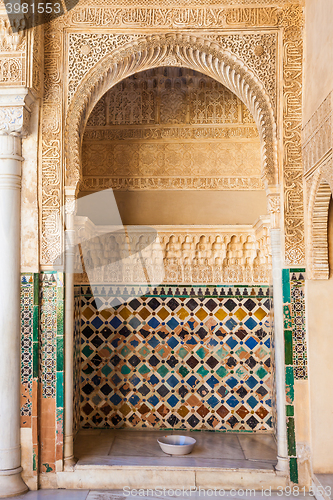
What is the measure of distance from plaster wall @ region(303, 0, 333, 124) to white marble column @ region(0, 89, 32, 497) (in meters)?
2.00

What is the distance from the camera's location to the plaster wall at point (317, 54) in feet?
9.39

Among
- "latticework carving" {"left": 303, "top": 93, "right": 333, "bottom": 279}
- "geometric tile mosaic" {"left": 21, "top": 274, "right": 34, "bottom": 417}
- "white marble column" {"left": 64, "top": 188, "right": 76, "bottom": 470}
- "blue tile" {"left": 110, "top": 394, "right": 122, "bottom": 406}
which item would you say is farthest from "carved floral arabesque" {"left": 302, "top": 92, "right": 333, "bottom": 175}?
"blue tile" {"left": 110, "top": 394, "right": 122, "bottom": 406}

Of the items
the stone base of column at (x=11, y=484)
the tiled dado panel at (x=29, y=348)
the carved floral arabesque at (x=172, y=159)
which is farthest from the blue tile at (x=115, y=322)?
the stone base of column at (x=11, y=484)

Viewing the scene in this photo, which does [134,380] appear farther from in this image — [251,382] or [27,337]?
[27,337]

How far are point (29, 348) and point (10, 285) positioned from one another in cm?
48

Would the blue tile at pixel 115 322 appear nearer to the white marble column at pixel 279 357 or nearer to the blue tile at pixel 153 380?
the blue tile at pixel 153 380

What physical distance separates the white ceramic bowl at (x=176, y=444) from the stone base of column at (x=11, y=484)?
1062 millimetres

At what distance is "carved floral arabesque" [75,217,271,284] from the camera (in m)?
4.16

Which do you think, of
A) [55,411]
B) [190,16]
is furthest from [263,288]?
[190,16]

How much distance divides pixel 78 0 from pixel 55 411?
121 inches

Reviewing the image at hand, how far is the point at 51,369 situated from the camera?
3.44m

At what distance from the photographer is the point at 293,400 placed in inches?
131

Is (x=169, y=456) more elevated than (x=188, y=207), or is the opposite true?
(x=188, y=207)

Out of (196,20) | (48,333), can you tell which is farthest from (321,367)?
(196,20)
